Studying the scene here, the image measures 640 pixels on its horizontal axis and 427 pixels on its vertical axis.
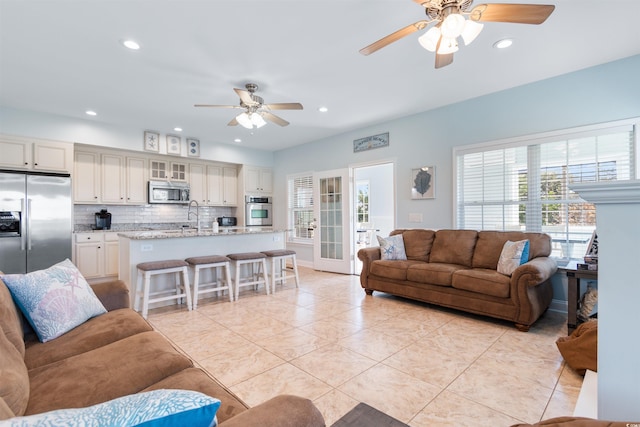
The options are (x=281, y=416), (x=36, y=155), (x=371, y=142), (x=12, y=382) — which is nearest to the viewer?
(x=281, y=416)

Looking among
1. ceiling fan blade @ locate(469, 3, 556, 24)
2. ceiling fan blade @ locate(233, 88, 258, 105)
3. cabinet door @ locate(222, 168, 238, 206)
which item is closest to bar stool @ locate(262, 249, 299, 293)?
ceiling fan blade @ locate(233, 88, 258, 105)

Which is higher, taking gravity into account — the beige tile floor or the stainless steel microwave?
the stainless steel microwave

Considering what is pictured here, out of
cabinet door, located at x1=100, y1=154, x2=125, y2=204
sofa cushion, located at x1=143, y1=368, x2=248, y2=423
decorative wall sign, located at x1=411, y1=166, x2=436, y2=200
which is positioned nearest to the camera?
sofa cushion, located at x1=143, y1=368, x2=248, y2=423

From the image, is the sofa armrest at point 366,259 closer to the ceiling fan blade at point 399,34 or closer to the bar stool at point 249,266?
the bar stool at point 249,266

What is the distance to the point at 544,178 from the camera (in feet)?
12.1

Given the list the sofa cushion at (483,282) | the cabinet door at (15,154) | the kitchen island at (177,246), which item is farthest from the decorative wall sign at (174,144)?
the sofa cushion at (483,282)

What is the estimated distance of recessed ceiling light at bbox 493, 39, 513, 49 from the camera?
279 cm

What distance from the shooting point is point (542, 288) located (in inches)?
126

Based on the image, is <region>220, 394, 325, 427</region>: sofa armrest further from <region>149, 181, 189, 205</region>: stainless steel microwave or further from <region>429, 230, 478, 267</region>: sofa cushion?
<region>149, 181, 189, 205</region>: stainless steel microwave

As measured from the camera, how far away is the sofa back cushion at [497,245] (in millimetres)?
3463

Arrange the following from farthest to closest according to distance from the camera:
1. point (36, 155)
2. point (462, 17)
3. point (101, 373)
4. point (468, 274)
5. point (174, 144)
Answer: point (174, 144) → point (36, 155) → point (468, 274) → point (462, 17) → point (101, 373)

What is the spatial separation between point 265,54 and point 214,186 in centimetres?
440

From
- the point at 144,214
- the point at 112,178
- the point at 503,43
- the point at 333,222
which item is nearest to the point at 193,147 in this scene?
the point at 112,178

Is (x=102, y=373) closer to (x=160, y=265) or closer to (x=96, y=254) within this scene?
(x=160, y=265)
